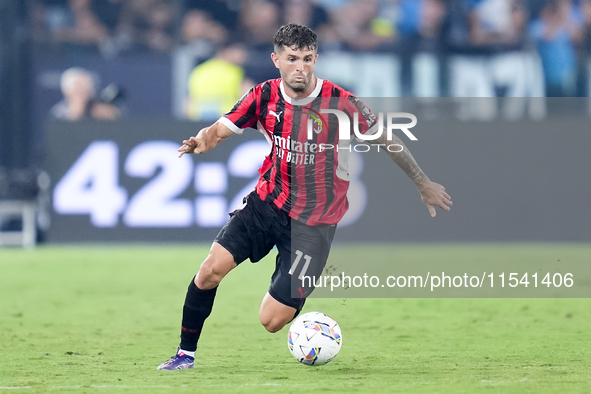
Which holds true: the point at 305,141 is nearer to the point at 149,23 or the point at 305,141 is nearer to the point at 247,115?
the point at 247,115

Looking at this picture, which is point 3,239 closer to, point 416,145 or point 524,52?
point 416,145

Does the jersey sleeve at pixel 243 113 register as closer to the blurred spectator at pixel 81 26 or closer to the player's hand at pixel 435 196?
the player's hand at pixel 435 196

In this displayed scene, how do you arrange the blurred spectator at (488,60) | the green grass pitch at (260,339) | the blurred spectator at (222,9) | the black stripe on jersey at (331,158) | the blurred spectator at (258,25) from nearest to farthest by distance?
1. the green grass pitch at (260,339)
2. the black stripe on jersey at (331,158)
3. the blurred spectator at (488,60)
4. the blurred spectator at (258,25)
5. the blurred spectator at (222,9)

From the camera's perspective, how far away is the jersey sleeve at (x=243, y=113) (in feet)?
17.8

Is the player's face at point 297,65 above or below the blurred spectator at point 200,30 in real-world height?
below

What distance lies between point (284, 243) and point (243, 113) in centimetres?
77

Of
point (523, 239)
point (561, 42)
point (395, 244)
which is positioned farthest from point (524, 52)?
point (395, 244)

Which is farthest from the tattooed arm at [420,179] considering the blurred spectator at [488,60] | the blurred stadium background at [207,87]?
the blurred spectator at [488,60]

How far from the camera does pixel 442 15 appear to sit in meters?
13.1

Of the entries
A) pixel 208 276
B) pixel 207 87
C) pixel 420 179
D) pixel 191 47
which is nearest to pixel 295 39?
pixel 420 179

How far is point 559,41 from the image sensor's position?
1286 centimetres

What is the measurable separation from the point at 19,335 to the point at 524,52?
808 cm

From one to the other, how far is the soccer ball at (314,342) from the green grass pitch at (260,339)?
78mm

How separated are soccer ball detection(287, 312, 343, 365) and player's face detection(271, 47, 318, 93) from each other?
1.33 metres
